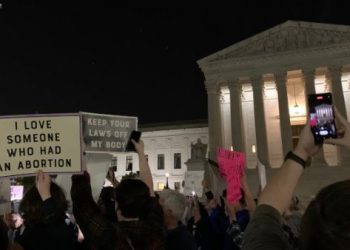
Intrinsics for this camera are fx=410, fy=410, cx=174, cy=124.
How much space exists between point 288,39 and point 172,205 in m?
41.4

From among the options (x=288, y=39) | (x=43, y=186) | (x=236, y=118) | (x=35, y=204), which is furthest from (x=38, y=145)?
(x=288, y=39)

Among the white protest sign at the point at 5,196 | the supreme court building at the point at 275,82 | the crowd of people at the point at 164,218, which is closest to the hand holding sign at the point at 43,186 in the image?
the crowd of people at the point at 164,218

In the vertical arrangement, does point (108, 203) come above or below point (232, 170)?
below

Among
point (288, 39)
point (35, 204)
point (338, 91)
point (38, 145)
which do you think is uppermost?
point (288, 39)

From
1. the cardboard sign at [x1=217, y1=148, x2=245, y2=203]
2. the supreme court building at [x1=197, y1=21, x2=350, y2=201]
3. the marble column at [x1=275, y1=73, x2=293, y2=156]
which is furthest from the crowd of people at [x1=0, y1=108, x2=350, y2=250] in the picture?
the marble column at [x1=275, y1=73, x2=293, y2=156]

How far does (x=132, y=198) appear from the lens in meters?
3.42

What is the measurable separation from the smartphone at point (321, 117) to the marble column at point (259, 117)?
40.3 metres

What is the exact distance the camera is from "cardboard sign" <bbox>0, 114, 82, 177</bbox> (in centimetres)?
511

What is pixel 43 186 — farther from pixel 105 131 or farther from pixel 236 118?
pixel 236 118

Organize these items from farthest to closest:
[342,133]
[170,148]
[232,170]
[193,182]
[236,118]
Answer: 1. [170,148]
2. [236,118]
3. [193,182]
4. [232,170]
5. [342,133]

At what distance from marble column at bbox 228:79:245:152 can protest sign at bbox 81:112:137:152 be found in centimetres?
3620

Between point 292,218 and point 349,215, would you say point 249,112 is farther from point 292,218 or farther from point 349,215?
point 349,215

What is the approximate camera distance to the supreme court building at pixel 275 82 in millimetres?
41188

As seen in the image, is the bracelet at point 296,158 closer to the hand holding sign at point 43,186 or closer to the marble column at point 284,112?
the hand holding sign at point 43,186
